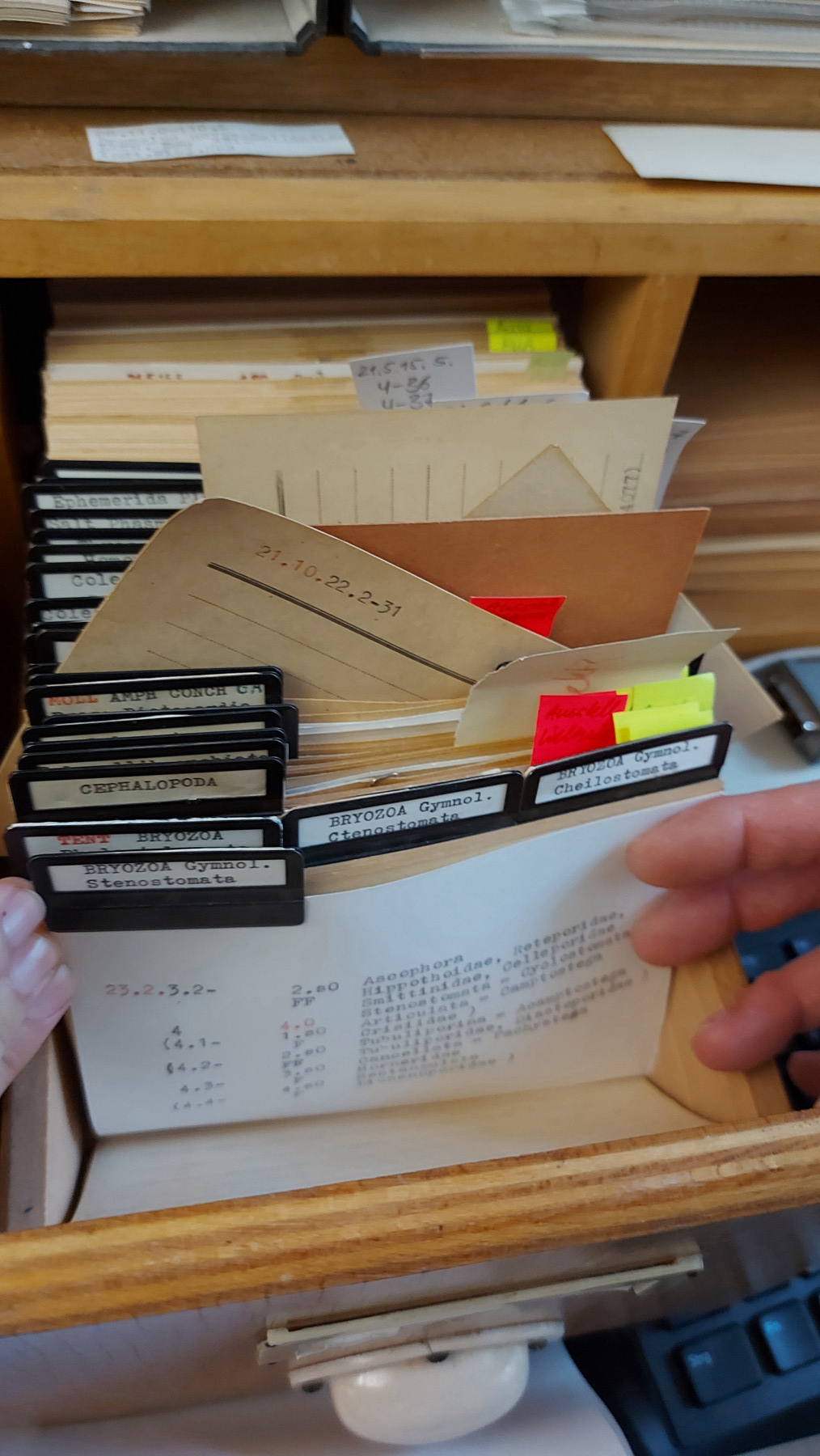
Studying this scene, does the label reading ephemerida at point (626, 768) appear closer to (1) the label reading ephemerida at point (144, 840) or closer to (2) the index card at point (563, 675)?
(2) the index card at point (563, 675)

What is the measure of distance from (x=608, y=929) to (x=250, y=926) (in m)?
0.24

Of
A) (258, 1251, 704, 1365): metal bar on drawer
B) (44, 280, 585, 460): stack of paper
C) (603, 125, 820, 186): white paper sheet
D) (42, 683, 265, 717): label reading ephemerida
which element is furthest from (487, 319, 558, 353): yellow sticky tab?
(258, 1251, 704, 1365): metal bar on drawer

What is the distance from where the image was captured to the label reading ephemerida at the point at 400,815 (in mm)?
482

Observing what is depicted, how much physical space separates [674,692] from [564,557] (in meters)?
0.10

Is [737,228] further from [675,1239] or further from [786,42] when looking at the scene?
[675,1239]

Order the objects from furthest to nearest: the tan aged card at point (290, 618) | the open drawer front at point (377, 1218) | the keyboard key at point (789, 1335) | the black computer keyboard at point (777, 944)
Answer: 1. the black computer keyboard at point (777, 944)
2. the keyboard key at point (789, 1335)
3. the tan aged card at point (290, 618)
4. the open drawer front at point (377, 1218)

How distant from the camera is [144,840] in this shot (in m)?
0.46

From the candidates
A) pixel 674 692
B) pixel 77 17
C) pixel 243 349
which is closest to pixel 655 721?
pixel 674 692

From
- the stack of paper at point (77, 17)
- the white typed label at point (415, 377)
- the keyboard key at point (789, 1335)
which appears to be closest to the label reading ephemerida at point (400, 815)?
the white typed label at point (415, 377)

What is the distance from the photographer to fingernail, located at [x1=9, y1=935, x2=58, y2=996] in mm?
442

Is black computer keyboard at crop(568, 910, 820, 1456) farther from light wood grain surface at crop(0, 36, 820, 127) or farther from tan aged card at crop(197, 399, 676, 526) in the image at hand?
light wood grain surface at crop(0, 36, 820, 127)

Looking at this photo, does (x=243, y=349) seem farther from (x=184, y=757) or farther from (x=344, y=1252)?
(x=344, y=1252)

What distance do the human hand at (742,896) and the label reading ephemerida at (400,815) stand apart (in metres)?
0.11

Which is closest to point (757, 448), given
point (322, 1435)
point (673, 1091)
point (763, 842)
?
point (763, 842)
